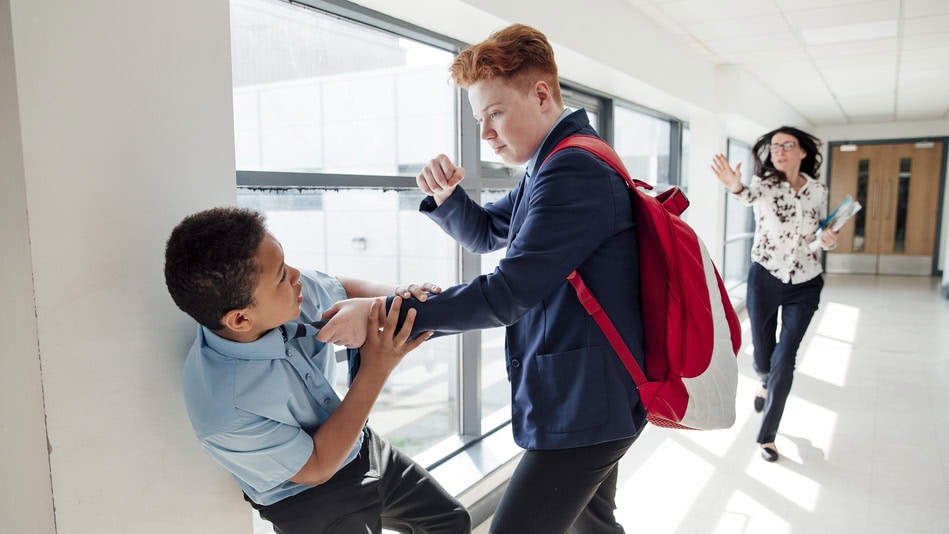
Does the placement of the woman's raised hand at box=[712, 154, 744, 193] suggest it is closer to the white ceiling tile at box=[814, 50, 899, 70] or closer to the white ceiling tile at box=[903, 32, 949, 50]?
the white ceiling tile at box=[903, 32, 949, 50]

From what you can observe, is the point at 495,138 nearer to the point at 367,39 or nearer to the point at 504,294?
the point at 504,294

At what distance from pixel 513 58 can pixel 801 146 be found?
257 centimetres

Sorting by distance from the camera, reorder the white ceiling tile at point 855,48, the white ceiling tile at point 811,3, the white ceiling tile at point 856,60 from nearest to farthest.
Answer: the white ceiling tile at point 811,3 → the white ceiling tile at point 855,48 → the white ceiling tile at point 856,60

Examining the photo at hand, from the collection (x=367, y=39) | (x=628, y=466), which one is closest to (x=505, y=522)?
(x=367, y=39)

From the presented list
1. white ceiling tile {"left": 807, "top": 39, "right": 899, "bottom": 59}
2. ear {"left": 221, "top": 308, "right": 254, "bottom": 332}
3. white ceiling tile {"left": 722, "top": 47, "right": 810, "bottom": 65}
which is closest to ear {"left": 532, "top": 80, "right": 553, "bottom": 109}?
ear {"left": 221, "top": 308, "right": 254, "bottom": 332}

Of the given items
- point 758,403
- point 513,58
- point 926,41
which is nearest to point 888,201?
point 926,41

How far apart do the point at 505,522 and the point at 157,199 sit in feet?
3.27

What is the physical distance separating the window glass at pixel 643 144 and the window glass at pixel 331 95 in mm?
2388

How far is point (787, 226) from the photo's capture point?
11.1 ft

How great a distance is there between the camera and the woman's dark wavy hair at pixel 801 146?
335 centimetres

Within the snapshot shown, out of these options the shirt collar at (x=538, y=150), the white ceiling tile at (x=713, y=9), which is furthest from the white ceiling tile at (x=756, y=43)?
the shirt collar at (x=538, y=150)

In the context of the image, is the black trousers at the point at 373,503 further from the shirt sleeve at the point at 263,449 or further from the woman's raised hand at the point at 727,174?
the woman's raised hand at the point at 727,174

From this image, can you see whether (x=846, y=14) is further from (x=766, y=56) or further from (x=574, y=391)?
(x=574, y=391)

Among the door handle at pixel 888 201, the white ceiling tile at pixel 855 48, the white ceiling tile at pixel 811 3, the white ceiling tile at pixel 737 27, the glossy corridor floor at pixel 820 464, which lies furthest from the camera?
the door handle at pixel 888 201
